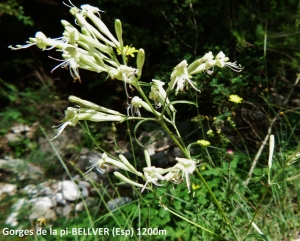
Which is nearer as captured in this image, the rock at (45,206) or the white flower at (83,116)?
the white flower at (83,116)

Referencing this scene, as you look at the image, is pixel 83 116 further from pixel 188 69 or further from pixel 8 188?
pixel 8 188

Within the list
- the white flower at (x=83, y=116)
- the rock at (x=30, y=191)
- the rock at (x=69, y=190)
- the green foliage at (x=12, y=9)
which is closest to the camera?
the white flower at (x=83, y=116)

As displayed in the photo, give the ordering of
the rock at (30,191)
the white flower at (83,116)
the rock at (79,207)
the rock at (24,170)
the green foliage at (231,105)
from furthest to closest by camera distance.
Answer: the rock at (24,170) < the rock at (79,207) < the rock at (30,191) < the green foliage at (231,105) < the white flower at (83,116)

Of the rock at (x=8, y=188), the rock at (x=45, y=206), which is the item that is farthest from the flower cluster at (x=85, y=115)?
the rock at (x=8, y=188)

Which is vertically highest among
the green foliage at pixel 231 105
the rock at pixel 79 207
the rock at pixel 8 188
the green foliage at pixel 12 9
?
the green foliage at pixel 12 9

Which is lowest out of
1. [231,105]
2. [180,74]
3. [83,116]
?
[231,105]

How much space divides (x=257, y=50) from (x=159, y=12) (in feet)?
3.98

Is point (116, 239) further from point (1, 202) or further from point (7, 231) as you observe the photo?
point (1, 202)

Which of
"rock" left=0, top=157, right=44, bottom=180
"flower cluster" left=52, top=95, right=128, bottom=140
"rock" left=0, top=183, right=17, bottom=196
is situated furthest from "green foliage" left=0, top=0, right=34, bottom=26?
"flower cluster" left=52, top=95, right=128, bottom=140

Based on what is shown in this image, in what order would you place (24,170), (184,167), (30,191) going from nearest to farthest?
(184,167) → (30,191) → (24,170)

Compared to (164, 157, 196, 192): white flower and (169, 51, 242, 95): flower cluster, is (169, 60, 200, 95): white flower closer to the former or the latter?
(169, 51, 242, 95): flower cluster

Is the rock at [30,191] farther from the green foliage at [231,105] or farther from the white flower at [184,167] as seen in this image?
the white flower at [184,167]

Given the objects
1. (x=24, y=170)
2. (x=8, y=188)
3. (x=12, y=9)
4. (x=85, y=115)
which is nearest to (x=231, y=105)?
(x=85, y=115)

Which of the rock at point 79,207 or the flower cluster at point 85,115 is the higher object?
the flower cluster at point 85,115
